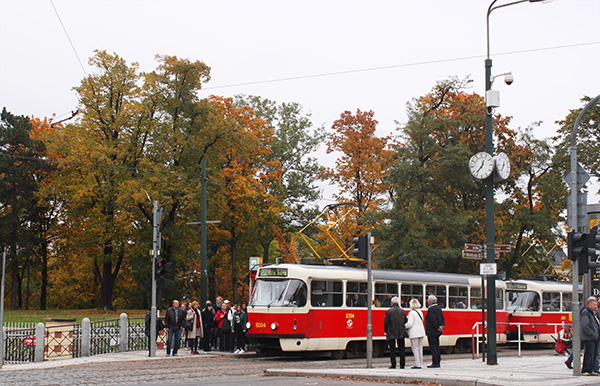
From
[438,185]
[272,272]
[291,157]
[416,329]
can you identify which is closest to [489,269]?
[416,329]

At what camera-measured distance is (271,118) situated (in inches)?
2132

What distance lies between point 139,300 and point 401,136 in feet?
72.1

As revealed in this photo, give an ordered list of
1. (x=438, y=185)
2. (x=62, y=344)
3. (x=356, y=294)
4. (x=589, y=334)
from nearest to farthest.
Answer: (x=589, y=334) → (x=356, y=294) → (x=62, y=344) → (x=438, y=185)

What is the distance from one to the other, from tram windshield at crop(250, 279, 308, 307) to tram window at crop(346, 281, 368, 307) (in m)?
1.75

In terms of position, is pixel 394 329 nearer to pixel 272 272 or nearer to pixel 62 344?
pixel 272 272

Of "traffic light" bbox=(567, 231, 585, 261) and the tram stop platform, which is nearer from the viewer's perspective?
the tram stop platform

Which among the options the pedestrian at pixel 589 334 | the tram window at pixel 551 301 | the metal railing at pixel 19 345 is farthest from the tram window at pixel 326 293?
the tram window at pixel 551 301

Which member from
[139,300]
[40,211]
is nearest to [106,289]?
[139,300]

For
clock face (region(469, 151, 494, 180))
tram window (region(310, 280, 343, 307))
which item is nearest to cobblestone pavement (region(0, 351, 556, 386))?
tram window (region(310, 280, 343, 307))

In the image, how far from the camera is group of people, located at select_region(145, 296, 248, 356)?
21453 mm

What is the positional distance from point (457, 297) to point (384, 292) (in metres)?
4.15

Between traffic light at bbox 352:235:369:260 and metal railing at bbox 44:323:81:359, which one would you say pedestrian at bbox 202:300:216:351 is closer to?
metal railing at bbox 44:323:81:359

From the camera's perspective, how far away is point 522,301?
29.9 metres

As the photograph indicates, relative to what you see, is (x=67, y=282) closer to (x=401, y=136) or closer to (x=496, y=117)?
(x=401, y=136)
